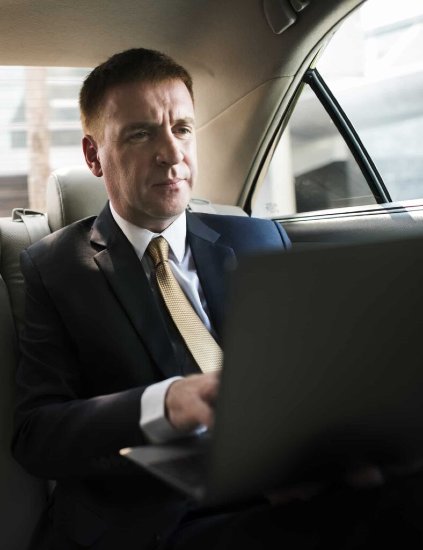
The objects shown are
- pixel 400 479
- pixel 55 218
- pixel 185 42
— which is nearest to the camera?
pixel 400 479

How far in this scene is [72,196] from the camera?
6.55 feet

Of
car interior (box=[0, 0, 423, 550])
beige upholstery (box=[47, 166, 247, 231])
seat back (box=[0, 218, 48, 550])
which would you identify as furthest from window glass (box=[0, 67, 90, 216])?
seat back (box=[0, 218, 48, 550])

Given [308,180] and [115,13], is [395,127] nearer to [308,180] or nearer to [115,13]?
[308,180]

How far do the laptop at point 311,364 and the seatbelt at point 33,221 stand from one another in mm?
1134

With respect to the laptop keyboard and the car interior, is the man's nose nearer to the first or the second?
the car interior

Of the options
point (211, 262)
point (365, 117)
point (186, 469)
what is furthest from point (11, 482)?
point (365, 117)

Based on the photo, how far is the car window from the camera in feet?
7.83

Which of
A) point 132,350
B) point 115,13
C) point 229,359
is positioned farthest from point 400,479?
point 115,13

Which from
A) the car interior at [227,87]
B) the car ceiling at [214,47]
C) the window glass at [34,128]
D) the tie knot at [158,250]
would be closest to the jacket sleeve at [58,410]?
the tie knot at [158,250]

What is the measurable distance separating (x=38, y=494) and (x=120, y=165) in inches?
26.8

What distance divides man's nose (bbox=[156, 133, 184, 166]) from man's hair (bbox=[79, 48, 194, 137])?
123 mm

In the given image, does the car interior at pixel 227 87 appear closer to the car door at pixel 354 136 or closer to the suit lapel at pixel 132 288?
the car door at pixel 354 136

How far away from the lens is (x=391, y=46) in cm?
242

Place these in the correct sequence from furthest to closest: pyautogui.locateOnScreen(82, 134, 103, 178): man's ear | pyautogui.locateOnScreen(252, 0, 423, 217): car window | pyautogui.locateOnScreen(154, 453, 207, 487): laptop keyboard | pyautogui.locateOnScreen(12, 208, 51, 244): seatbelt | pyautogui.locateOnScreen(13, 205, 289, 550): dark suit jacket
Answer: pyautogui.locateOnScreen(252, 0, 423, 217): car window
pyautogui.locateOnScreen(12, 208, 51, 244): seatbelt
pyautogui.locateOnScreen(82, 134, 103, 178): man's ear
pyautogui.locateOnScreen(13, 205, 289, 550): dark suit jacket
pyautogui.locateOnScreen(154, 453, 207, 487): laptop keyboard
